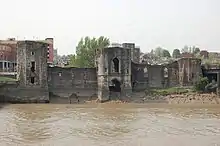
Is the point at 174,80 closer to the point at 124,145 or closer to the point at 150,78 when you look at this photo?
the point at 150,78

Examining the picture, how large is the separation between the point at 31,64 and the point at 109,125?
17580 millimetres

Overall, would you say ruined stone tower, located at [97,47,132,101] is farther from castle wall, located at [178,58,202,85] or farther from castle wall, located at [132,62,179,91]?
castle wall, located at [178,58,202,85]

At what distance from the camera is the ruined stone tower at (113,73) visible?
44.5 meters

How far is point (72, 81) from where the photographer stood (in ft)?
151

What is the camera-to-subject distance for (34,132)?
25406mm

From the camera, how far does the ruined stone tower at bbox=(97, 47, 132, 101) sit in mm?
44531

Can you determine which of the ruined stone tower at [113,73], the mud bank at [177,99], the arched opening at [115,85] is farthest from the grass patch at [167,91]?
the arched opening at [115,85]

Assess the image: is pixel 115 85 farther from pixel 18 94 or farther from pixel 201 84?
pixel 18 94

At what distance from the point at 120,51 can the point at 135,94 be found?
193 inches

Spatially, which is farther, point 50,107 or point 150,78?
point 150,78

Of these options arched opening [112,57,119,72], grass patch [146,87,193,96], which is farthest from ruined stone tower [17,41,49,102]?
grass patch [146,87,193,96]

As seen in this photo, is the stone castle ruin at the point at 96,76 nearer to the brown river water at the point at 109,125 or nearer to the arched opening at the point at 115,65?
the arched opening at the point at 115,65

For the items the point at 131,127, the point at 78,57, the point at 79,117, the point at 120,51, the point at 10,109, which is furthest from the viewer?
the point at 78,57

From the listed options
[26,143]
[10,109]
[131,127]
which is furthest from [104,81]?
[26,143]
